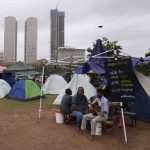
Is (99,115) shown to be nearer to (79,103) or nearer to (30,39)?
(79,103)

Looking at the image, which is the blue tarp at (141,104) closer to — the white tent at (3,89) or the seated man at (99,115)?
the seated man at (99,115)

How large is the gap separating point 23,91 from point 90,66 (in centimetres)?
780

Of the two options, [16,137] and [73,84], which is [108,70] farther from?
[73,84]

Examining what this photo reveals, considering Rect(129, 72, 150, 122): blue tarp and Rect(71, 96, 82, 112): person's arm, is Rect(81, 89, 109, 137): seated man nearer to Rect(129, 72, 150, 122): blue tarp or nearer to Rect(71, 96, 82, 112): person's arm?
Rect(71, 96, 82, 112): person's arm

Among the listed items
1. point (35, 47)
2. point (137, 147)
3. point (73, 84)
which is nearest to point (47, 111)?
point (73, 84)

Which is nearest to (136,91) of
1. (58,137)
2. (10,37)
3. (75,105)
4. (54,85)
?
(75,105)

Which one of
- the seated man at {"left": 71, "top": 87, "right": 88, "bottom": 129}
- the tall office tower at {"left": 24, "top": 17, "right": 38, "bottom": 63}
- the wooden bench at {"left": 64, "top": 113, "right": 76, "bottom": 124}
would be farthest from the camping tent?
the tall office tower at {"left": 24, "top": 17, "right": 38, "bottom": 63}

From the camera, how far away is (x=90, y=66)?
35.9ft

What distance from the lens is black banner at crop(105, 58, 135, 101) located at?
893cm

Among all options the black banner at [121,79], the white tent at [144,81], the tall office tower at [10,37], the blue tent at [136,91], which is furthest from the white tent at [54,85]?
the tall office tower at [10,37]

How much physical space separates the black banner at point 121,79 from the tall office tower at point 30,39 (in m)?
70.4

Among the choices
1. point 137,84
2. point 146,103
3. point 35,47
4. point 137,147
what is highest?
point 35,47

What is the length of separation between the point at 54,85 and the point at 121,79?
13.2m

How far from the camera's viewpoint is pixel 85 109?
10.3 metres
